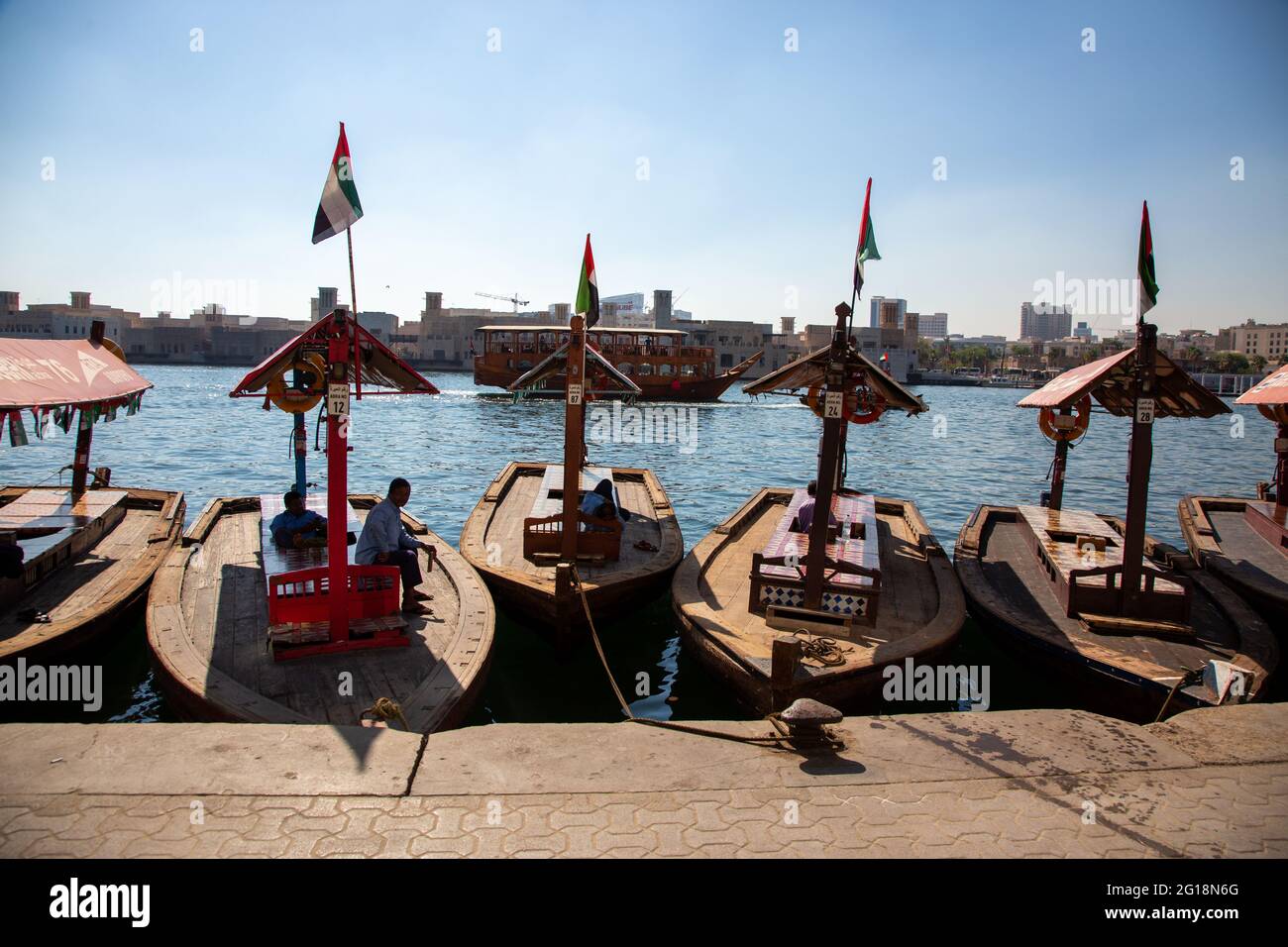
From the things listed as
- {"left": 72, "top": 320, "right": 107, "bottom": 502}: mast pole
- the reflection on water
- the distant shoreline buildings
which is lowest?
the reflection on water

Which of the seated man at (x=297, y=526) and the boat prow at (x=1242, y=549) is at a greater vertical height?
the seated man at (x=297, y=526)

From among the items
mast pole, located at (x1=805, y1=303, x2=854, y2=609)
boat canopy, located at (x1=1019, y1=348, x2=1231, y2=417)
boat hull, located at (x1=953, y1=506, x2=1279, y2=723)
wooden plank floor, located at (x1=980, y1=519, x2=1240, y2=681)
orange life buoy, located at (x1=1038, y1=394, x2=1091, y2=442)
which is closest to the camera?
boat hull, located at (x1=953, y1=506, x2=1279, y2=723)

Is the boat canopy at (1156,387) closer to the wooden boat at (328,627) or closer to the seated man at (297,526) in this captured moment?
the wooden boat at (328,627)

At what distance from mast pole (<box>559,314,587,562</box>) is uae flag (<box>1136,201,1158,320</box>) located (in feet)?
21.1

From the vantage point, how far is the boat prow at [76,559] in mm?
7809

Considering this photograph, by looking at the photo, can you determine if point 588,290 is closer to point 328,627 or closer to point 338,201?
point 338,201

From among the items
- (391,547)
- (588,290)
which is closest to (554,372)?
(588,290)

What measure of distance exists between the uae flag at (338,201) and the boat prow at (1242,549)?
11.8m

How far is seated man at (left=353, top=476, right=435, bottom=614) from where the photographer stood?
812cm

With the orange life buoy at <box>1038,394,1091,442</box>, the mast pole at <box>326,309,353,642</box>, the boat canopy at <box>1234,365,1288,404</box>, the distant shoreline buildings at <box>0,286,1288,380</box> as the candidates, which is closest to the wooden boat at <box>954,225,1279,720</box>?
the orange life buoy at <box>1038,394,1091,442</box>

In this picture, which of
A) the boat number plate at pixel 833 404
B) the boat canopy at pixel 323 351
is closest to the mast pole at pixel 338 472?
the boat canopy at pixel 323 351

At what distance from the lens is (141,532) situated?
39.2 ft

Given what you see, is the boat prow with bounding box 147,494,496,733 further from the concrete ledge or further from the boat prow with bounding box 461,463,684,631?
the concrete ledge
